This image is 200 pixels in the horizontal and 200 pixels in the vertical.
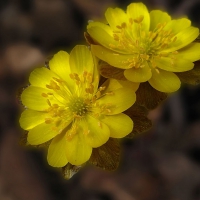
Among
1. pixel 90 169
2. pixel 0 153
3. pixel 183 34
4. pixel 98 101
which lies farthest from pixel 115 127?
pixel 0 153

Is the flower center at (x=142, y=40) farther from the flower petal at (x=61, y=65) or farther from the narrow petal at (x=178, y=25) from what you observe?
the flower petal at (x=61, y=65)

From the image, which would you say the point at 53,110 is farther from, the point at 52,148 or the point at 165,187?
the point at 165,187

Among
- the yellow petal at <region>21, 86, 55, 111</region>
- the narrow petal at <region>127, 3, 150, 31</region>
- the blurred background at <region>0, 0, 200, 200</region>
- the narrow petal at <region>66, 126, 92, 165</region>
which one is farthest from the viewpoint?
the blurred background at <region>0, 0, 200, 200</region>

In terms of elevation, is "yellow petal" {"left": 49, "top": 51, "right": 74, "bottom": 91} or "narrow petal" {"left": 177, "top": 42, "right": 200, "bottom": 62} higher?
"narrow petal" {"left": 177, "top": 42, "right": 200, "bottom": 62}

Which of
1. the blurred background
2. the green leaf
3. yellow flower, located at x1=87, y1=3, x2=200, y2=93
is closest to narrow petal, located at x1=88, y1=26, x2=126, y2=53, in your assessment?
yellow flower, located at x1=87, y1=3, x2=200, y2=93

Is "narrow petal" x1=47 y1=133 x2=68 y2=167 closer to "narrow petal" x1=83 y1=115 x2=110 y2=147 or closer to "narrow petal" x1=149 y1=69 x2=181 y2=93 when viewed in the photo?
"narrow petal" x1=83 y1=115 x2=110 y2=147
